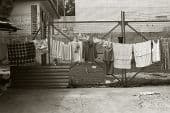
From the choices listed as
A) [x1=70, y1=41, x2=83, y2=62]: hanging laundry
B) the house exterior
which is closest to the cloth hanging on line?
the house exterior

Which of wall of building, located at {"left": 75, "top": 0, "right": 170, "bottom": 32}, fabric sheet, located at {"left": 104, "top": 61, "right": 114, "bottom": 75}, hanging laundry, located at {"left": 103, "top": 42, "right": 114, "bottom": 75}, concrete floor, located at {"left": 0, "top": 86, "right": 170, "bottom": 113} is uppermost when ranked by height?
wall of building, located at {"left": 75, "top": 0, "right": 170, "bottom": 32}

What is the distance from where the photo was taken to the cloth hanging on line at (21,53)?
10.4 m

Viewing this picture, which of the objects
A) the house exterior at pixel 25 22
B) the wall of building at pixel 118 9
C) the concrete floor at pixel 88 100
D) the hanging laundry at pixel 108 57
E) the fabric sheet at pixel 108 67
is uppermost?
the wall of building at pixel 118 9

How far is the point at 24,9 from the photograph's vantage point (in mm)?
12258

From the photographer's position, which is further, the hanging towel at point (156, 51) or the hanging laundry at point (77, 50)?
the hanging laundry at point (77, 50)

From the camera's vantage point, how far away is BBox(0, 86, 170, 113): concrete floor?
7.76 meters

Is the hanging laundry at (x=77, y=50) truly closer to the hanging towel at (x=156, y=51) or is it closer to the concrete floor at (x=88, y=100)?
the concrete floor at (x=88, y=100)

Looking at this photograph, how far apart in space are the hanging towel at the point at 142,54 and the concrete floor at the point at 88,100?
0.86 metres

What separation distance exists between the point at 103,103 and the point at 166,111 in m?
1.71

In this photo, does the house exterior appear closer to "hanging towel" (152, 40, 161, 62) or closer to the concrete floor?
the concrete floor

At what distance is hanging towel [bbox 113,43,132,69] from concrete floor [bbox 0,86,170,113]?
891 millimetres

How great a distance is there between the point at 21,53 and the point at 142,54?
13.4ft

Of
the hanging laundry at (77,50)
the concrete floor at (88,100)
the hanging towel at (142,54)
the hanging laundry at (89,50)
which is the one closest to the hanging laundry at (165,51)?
the hanging towel at (142,54)

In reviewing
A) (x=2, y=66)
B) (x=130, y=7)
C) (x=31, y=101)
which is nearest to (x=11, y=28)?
(x=2, y=66)
